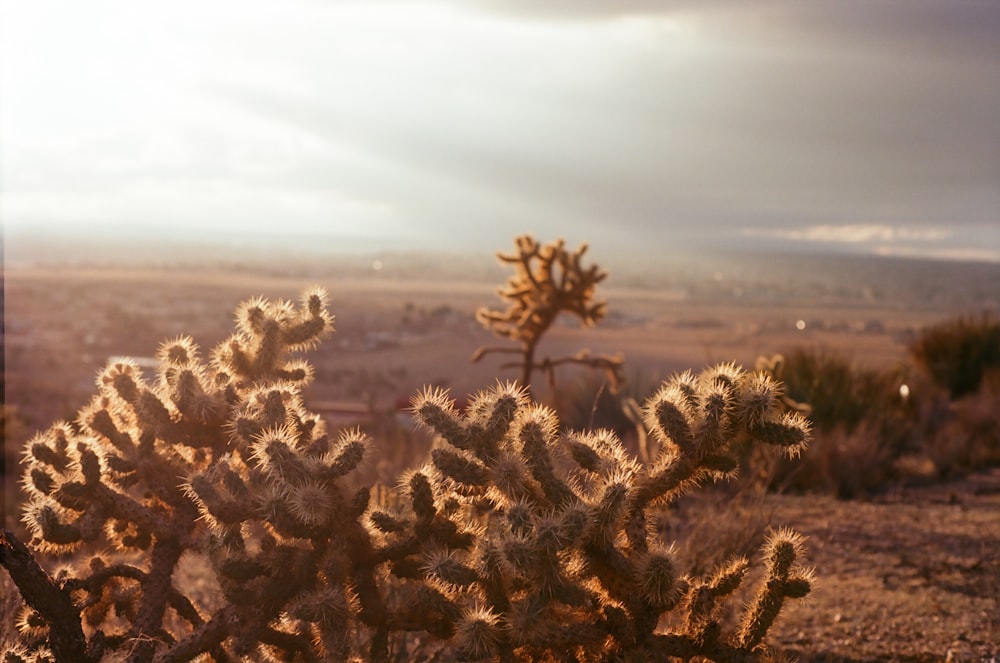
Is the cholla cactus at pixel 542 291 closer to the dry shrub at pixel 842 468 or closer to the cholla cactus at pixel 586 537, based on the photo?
the dry shrub at pixel 842 468

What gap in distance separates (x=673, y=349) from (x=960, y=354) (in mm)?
22705

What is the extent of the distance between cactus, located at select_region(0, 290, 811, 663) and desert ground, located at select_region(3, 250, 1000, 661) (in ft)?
3.18

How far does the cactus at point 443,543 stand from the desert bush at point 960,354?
16697mm

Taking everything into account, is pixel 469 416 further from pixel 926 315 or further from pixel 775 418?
pixel 926 315

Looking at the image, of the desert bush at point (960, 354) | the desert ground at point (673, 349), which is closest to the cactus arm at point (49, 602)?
the desert ground at point (673, 349)

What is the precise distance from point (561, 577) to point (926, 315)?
74.2 m

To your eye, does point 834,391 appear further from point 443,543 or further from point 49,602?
point 49,602

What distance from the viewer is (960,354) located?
18.5 metres

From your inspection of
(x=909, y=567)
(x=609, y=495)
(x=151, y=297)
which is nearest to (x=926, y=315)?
(x=151, y=297)

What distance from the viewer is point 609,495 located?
290 centimetres

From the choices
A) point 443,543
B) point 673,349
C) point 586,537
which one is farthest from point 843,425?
point 673,349

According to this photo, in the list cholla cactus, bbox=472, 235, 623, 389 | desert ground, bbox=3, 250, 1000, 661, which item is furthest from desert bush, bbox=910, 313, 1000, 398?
cholla cactus, bbox=472, 235, 623, 389

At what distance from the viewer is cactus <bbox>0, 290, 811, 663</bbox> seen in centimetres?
289

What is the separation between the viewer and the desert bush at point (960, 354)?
1817 centimetres
